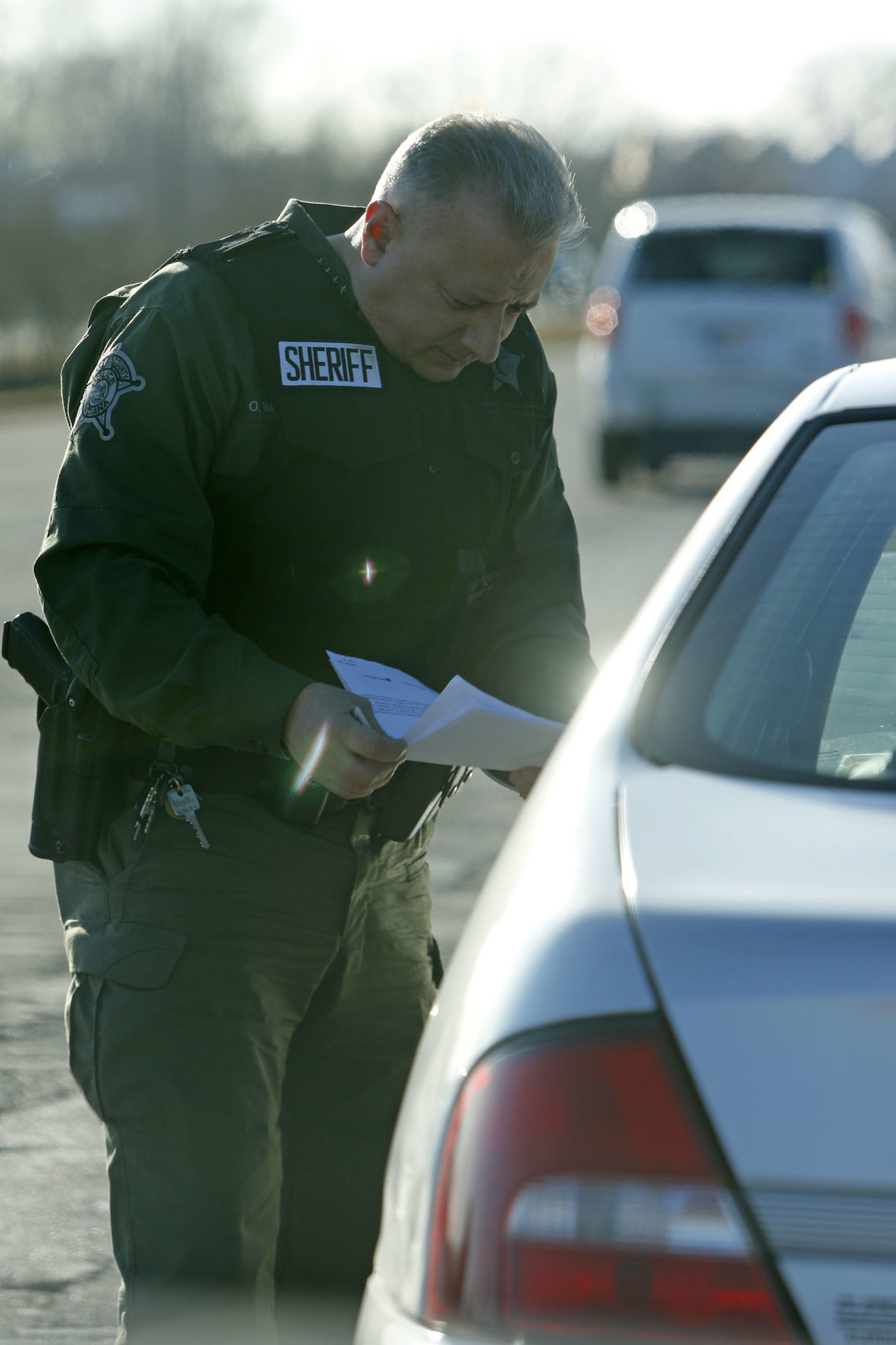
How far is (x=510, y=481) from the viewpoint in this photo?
7.80 feet

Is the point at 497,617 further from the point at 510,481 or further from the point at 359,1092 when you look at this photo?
the point at 359,1092

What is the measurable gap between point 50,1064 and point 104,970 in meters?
1.93

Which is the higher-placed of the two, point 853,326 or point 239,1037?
point 239,1037

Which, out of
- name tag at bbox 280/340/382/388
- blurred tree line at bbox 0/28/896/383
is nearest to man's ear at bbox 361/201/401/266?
name tag at bbox 280/340/382/388

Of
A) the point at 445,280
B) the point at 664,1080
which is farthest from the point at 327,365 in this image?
the point at 664,1080

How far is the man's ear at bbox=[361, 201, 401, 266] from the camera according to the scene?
2.18 metres

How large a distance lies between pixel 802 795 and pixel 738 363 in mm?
11582

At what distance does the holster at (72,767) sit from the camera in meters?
2.14

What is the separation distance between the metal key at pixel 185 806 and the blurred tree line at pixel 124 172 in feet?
27.2

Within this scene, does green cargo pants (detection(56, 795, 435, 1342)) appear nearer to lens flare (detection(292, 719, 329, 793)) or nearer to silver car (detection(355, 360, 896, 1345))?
lens flare (detection(292, 719, 329, 793))

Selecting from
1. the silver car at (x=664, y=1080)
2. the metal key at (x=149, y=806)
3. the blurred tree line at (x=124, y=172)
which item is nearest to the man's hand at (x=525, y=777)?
the metal key at (x=149, y=806)

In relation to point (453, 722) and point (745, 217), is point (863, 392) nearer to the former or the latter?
point (453, 722)

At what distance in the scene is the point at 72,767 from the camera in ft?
7.08

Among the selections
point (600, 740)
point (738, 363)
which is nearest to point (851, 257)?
point (738, 363)
